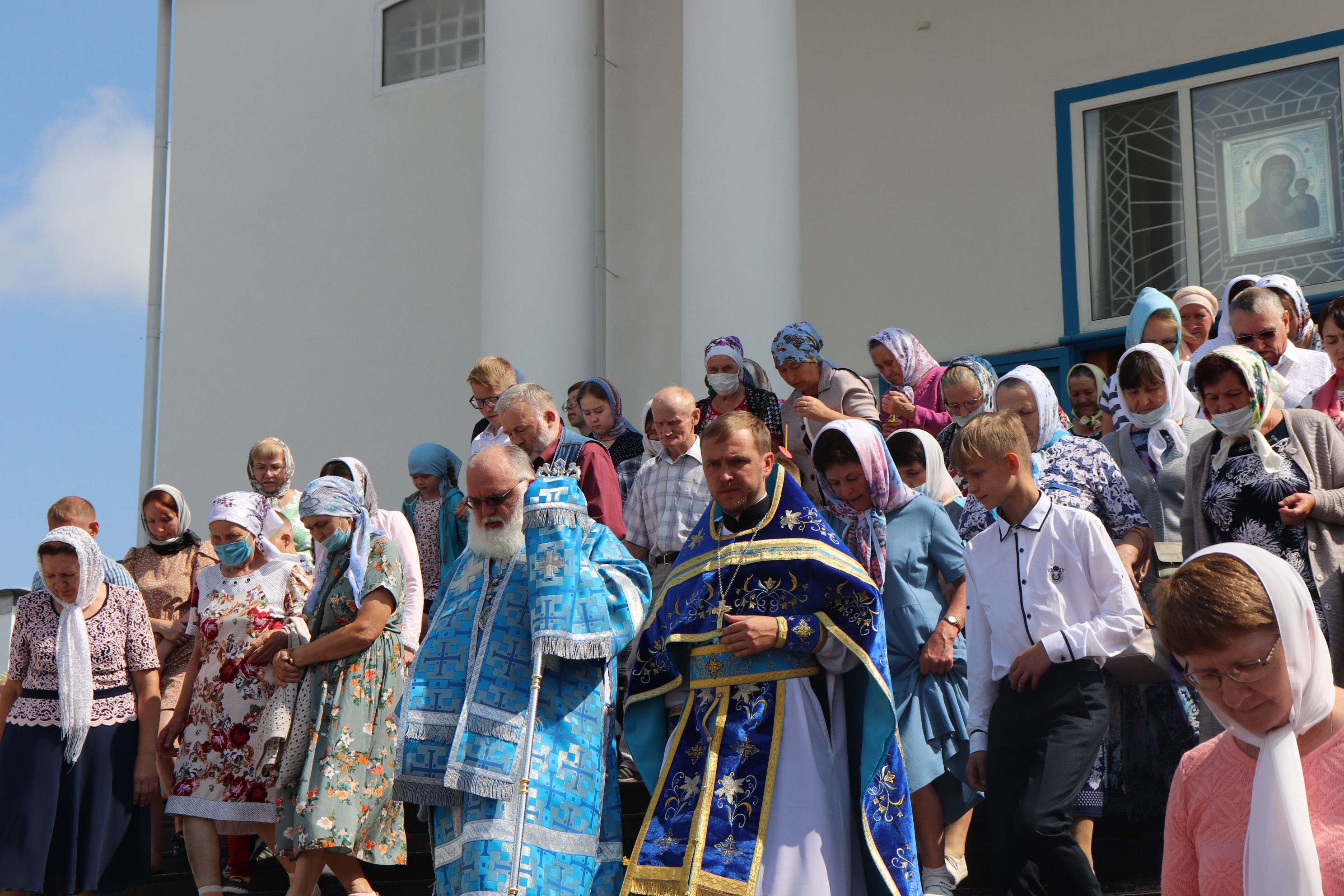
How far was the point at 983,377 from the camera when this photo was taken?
6.89m

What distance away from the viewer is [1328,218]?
10328 millimetres

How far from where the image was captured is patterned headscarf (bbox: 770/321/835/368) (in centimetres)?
764

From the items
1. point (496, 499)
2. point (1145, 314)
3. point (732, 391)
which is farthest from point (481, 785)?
point (1145, 314)

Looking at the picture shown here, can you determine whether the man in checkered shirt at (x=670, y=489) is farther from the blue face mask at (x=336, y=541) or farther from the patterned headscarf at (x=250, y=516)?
the patterned headscarf at (x=250, y=516)

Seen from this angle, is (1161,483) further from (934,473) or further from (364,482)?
(364,482)

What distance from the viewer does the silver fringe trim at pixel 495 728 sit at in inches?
180

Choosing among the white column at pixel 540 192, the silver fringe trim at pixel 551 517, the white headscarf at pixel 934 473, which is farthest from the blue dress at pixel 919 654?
the white column at pixel 540 192

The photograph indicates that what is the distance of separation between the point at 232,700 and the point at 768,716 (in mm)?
3031

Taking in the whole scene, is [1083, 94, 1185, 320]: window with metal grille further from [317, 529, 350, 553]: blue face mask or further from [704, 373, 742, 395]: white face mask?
[317, 529, 350, 553]: blue face mask

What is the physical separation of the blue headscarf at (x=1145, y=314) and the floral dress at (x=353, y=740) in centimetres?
439

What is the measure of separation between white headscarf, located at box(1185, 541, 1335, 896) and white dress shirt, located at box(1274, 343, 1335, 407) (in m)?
3.96

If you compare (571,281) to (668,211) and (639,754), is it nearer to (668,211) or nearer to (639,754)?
(668,211)

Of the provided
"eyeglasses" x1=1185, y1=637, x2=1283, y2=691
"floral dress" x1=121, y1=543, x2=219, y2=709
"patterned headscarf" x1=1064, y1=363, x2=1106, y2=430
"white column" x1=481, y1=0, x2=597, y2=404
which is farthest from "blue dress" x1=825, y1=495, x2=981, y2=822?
"white column" x1=481, y1=0, x2=597, y2=404

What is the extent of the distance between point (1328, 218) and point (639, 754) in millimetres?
7901
